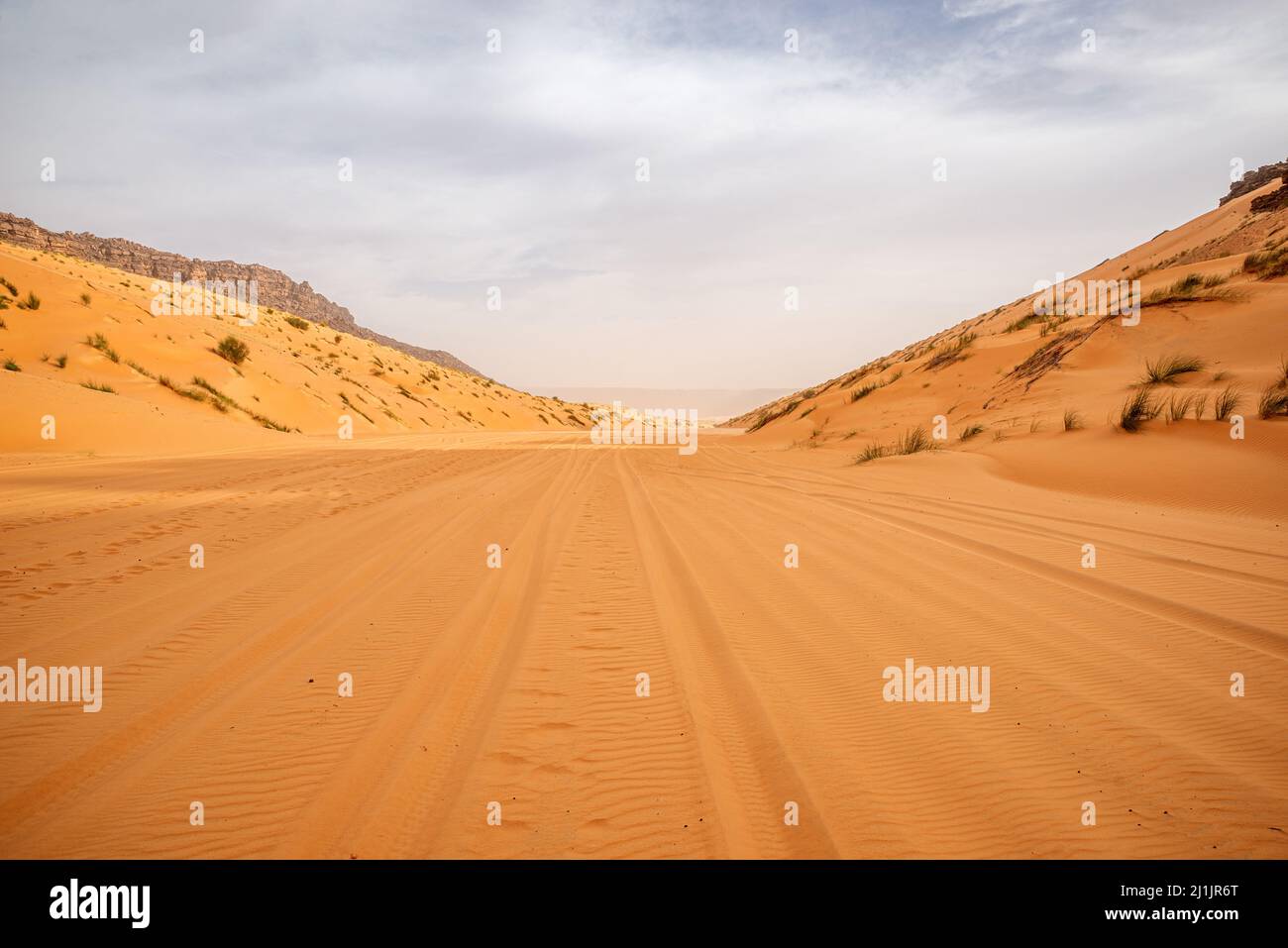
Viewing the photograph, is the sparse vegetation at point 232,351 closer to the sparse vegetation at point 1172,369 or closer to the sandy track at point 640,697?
the sandy track at point 640,697

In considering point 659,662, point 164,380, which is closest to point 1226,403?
point 659,662

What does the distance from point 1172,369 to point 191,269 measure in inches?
4796

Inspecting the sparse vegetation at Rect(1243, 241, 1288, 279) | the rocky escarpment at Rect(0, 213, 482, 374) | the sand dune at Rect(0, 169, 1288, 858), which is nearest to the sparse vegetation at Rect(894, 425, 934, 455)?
the sand dune at Rect(0, 169, 1288, 858)

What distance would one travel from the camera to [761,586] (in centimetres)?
467

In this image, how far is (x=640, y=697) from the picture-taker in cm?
299

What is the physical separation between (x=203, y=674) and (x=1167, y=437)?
480 inches

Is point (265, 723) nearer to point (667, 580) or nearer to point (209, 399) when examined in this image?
point (667, 580)

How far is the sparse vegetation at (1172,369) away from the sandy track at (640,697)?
6.33 metres

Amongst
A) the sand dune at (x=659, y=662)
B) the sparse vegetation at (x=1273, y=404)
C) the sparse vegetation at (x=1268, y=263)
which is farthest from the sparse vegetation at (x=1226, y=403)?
the sparse vegetation at (x=1268, y=263)

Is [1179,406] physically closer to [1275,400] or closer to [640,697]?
[1275,400]

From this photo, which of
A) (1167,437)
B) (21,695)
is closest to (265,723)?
(21,695)

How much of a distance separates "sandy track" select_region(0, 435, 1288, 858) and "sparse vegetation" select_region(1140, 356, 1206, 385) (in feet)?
20.8

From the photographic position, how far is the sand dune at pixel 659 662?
2.12 metres

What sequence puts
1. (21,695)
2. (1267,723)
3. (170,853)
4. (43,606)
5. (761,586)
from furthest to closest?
1. (761,586)
2. (43,606)
3. (21,695)
4. (1267,723)
5. (170,853)
